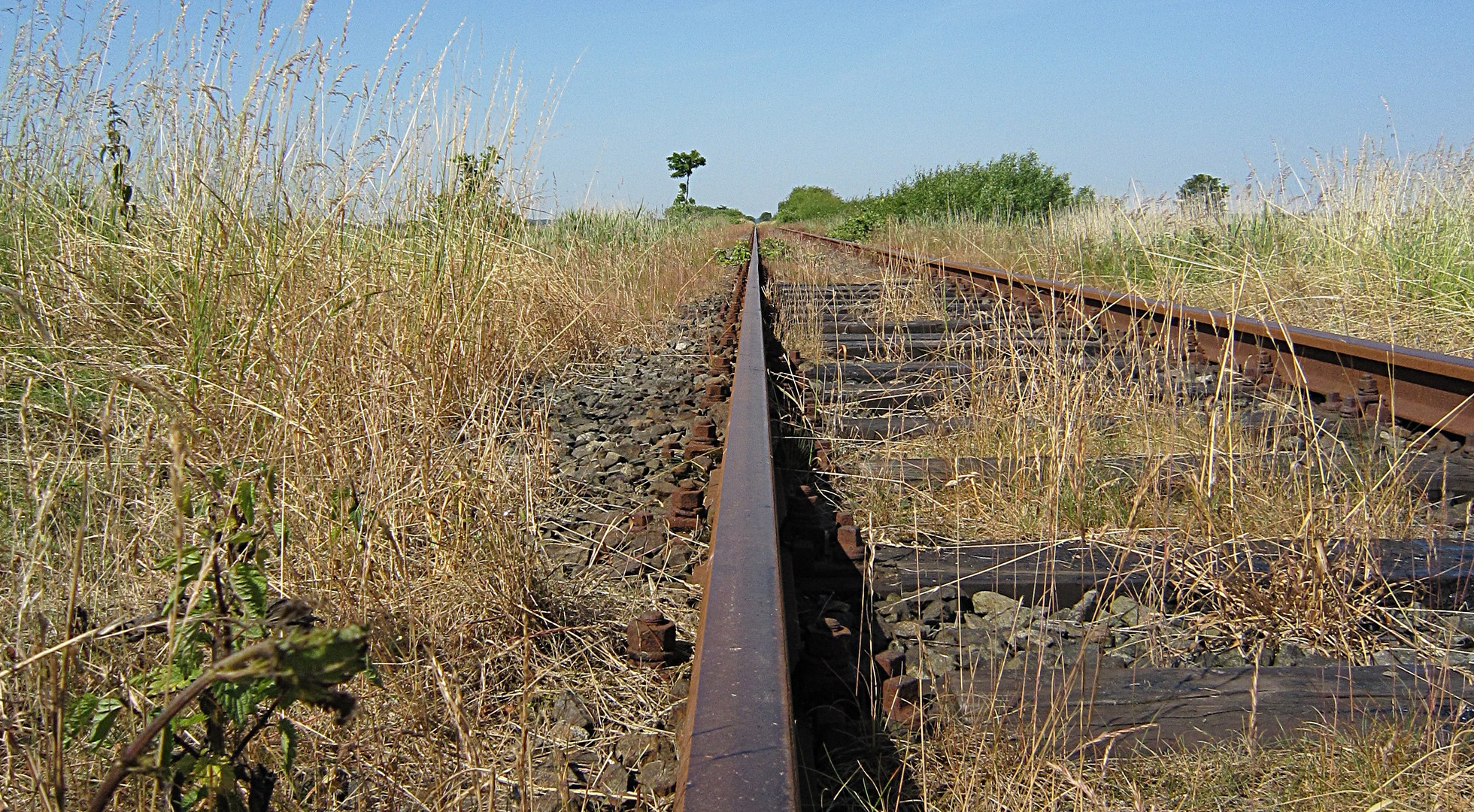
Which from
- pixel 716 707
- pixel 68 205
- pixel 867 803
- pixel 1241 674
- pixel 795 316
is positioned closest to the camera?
pixel 716 707

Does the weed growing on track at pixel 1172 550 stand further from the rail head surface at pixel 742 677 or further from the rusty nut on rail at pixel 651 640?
the rusty nut on rail at pixel 651 640

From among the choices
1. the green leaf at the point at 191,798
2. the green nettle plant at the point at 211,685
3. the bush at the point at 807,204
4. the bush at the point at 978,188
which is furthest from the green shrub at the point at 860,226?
the bush at the point at 807,204

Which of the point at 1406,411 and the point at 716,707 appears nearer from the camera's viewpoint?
the point at 716,707

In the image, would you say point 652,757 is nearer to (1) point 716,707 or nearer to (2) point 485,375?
(1) point 716,707

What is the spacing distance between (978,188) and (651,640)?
87.3 ft

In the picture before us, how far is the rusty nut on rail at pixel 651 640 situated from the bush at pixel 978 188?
23747 millimetres

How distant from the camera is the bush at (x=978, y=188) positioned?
25.7m

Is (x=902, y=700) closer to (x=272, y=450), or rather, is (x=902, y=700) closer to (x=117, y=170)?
(x=272, y=450)

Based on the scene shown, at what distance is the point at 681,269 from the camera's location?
11.2 m

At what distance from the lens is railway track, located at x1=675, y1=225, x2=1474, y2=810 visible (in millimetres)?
1435

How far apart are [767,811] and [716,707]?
25 centimetres

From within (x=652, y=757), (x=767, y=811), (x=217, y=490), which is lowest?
(x=652, y=757)

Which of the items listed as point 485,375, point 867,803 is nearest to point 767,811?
point 867,803

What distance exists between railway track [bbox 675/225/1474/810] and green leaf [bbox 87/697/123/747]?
0.70m
